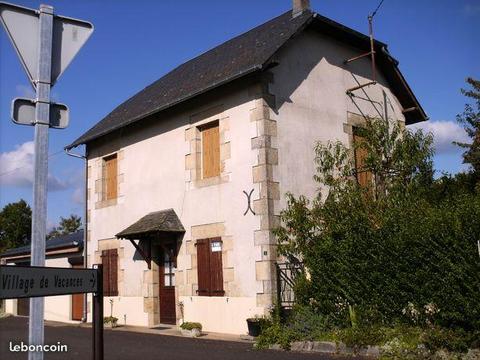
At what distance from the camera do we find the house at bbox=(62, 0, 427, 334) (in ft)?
37.9

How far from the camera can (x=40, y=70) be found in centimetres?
377

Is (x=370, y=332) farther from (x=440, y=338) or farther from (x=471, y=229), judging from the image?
(x=471, y=229)


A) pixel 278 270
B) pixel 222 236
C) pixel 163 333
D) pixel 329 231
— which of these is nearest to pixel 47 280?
pixel 329 231

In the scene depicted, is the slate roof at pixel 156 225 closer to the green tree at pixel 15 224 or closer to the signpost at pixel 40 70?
the signpost at pixel 40 70

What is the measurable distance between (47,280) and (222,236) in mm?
8647

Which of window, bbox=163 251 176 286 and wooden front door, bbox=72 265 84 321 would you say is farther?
wooden front door, bbox=72 265 84 321

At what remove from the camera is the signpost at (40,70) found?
3582 millimetres

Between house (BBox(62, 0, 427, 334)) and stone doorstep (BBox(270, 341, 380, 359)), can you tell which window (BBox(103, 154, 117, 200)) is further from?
stone doorstep (BBox(270, 341, 380, 359))

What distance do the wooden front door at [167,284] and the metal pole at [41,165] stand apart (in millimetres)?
9851

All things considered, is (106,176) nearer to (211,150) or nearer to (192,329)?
(211,150)

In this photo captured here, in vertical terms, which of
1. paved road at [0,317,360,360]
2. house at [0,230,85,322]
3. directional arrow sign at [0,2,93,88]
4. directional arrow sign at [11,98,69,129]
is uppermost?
directional arrow sign at [0,2,93,88]

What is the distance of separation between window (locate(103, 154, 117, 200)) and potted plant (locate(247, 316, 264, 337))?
274 inches

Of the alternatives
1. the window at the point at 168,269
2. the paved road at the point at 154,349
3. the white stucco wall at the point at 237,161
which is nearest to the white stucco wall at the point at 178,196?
the white stucco wall at the point at 237,161

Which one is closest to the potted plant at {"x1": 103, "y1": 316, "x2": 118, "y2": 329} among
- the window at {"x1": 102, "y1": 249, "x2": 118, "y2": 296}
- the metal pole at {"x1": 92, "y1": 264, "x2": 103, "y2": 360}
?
the window at {"x1": 102, "y1": 249, "x2": 118, "y2": 296}
